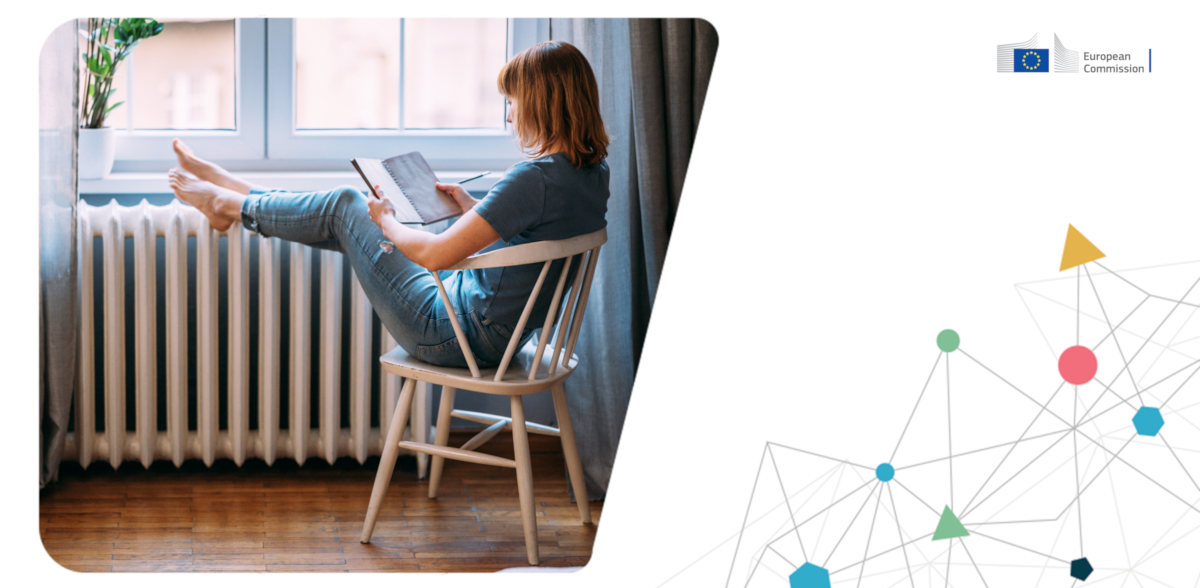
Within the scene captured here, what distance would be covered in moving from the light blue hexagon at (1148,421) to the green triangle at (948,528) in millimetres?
279

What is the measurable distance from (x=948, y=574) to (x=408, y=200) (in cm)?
100

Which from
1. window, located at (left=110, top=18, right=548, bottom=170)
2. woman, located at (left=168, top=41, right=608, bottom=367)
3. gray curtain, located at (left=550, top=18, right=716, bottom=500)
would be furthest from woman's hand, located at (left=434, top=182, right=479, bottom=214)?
window, located at (left=110, top=18, right=548, bottom=170)

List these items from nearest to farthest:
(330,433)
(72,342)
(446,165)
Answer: (72,342) → (330,433) → (446,165)

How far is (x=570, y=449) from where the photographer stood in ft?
5.10

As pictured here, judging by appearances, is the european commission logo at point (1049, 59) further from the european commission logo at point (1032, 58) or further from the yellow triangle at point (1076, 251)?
the yellow triangle at point (1076, 251)

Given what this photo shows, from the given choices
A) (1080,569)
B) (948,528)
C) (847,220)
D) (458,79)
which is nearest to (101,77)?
(458,79)

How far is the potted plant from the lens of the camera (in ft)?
5.43

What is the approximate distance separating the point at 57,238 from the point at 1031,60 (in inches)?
62.1

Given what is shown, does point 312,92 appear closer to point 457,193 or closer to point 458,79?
point 458,79

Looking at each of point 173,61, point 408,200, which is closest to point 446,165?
point 408,200

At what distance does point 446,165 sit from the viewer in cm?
187

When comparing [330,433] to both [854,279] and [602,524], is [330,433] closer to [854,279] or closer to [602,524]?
[602,524]

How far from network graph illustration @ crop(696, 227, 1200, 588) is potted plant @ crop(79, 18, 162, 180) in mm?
1419

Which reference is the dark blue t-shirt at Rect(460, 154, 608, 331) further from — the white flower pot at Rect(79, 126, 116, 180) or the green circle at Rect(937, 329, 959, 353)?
the white flower pot at Rect(79, 126, 116, 180)
